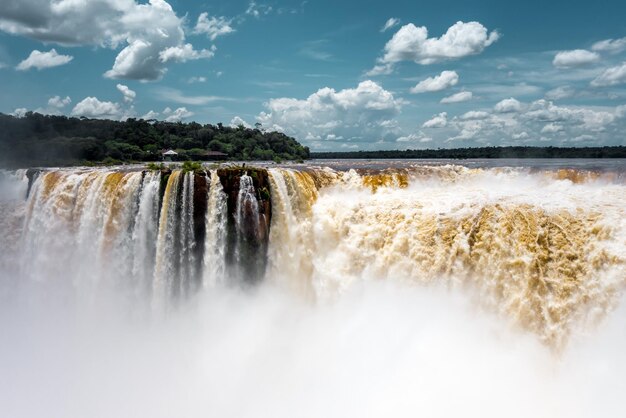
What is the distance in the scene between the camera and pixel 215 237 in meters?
14.0

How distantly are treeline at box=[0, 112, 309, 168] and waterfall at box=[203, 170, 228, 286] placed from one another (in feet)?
69.8

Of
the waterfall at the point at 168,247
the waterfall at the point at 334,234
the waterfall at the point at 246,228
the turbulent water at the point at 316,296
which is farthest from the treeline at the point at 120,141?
the waterfall at the point at 246,228

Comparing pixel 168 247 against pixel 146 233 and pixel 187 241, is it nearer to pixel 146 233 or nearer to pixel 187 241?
pixel 187 241

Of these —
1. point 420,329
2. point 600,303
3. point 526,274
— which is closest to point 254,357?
point 420,329

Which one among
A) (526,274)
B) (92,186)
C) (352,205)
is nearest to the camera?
(526,274)

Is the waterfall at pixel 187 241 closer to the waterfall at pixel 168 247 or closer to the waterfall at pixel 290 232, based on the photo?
the waterfall at pixel 168 247

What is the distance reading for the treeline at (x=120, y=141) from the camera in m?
34.0

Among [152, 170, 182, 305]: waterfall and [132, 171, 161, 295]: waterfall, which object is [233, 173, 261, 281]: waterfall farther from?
[132, 171, 161, 295]: waterfall

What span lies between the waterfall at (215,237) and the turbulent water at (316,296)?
0.04 metres

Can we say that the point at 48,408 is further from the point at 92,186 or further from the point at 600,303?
the point at 600,303

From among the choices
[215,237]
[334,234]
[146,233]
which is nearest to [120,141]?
[146,233]

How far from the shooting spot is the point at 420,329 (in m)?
10.9

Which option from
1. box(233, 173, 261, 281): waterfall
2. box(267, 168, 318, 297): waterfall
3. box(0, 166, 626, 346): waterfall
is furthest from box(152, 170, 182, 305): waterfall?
box(267, 168, 318, 297): waterfall

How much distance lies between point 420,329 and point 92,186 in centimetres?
1149
